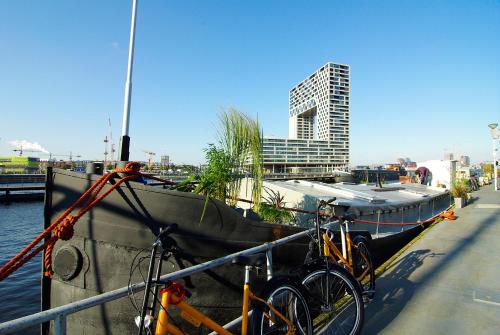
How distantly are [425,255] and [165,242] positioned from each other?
6.93m

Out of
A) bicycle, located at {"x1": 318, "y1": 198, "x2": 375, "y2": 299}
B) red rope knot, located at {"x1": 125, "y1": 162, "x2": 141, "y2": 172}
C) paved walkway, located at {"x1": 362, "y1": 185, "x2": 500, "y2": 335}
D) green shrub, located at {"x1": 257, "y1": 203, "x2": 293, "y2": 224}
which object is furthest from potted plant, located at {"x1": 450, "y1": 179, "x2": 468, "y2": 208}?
red rope knot, located at {"x1": 125, "y1": 162, "x2": 141, "y2": 172}

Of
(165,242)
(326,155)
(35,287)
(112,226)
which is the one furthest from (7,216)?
(326,155)

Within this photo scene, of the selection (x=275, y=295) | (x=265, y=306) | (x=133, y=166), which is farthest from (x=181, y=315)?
(x=133, y=166)

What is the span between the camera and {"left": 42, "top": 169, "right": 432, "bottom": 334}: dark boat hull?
382 centimetres

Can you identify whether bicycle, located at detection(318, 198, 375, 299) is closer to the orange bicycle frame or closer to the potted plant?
the orange bicycle frame

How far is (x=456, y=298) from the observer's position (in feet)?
14.9

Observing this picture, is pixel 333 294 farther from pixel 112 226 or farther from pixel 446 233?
pixel 446 233

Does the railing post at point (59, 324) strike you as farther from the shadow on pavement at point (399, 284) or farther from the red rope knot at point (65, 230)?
the shadow on pavement at point (399, 284)

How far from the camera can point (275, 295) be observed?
10.00 ft

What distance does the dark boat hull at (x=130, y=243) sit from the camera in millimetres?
3824

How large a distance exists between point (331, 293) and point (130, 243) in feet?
9.23

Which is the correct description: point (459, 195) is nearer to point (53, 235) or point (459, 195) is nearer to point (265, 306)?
point (265, 306)

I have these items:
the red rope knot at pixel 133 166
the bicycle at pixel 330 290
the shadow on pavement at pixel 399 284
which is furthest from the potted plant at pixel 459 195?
the red rope knot at pixel 133 166

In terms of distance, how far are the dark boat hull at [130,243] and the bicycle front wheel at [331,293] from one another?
0.94 m
